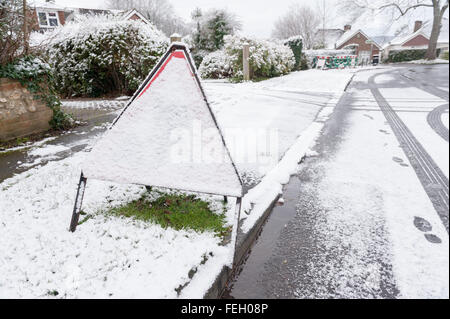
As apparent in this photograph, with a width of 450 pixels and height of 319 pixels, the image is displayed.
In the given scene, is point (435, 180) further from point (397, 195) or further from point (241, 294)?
point (241, 294)

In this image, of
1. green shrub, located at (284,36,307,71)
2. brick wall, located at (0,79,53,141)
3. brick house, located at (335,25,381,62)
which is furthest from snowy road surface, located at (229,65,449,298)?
brick house, located at (335,25,381,62)

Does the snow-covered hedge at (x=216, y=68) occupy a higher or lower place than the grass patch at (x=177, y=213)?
higher

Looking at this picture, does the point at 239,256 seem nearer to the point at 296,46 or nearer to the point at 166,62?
the point at 166,62

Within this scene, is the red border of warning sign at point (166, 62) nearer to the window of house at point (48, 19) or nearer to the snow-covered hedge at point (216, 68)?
the snow-covered hedge at point (216, 68)

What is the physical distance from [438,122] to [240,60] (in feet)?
35.5

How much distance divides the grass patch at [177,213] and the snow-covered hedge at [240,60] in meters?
12.8

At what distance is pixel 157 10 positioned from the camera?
5016cm

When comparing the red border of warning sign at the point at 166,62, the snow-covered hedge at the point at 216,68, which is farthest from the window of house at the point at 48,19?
the red border of warning sign at the point at 166,62

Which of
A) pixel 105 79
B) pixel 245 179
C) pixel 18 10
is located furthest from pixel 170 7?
pixel 245 179

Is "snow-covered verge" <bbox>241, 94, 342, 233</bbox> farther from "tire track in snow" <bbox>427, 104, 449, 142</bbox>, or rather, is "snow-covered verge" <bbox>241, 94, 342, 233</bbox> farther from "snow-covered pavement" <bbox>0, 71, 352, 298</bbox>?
"tire track in snow" <bbox>427, 104, 449, 142</bbox>

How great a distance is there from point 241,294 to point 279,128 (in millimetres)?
4819

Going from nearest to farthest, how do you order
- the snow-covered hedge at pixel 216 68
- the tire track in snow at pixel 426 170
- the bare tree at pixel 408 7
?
the bare tree at pixel 408 7, the tire track in snow at pixel 426 170, the snow-covered hedge at pixel 216 68

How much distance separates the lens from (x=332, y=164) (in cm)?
448

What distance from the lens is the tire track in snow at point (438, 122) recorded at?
5277 millimetres
